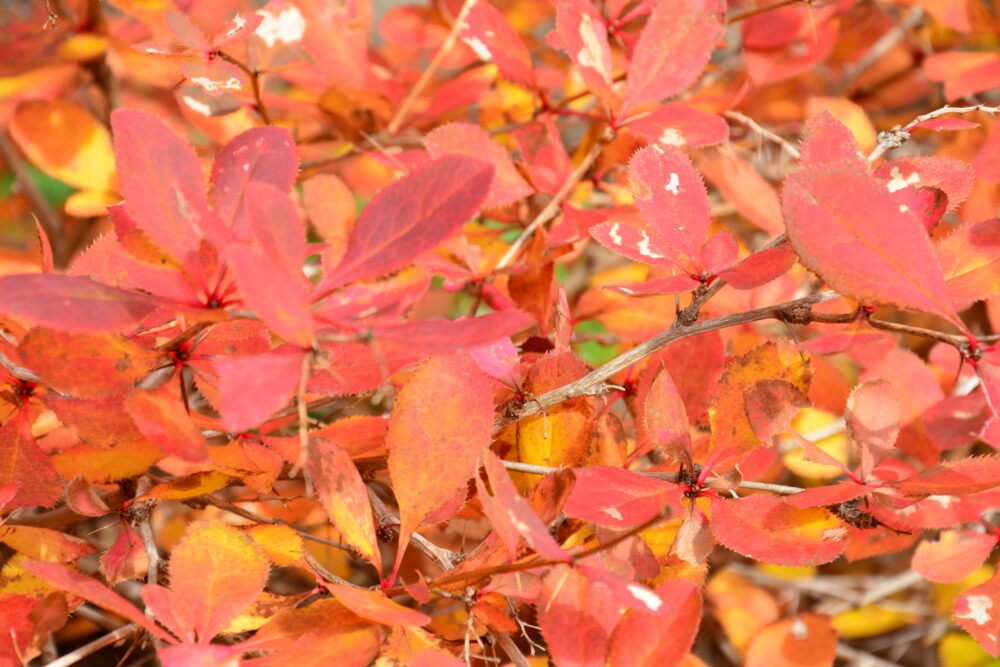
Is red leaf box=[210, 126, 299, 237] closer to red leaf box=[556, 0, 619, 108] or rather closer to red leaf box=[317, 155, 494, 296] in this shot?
red leaf box=[317, 155, 494, 296]

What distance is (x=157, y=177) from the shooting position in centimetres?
40

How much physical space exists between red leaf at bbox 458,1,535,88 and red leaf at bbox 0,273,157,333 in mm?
380

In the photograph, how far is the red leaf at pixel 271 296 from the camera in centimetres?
31

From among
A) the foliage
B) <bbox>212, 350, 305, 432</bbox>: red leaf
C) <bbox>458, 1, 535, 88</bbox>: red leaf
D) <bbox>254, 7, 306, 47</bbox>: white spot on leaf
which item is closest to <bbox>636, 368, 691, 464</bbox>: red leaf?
the foliage

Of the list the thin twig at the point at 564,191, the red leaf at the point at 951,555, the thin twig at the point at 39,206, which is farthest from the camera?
the thin twig at the point at 39,206

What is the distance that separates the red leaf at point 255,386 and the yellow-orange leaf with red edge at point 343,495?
11cm

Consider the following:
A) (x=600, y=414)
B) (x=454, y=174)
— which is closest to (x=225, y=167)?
(x=454, y=174)

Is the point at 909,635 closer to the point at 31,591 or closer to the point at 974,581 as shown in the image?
the point at 974,581

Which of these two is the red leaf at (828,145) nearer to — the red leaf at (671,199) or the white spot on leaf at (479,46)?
the red leaf at (671,199)

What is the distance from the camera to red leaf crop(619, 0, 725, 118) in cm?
59

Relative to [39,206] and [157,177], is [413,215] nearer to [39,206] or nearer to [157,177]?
[157,177]

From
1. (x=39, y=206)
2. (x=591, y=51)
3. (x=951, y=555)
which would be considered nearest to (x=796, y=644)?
(x=951, y=555)

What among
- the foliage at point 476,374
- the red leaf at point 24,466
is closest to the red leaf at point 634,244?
the foliage at point 476,374

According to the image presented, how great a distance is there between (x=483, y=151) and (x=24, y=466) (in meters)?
0.35
